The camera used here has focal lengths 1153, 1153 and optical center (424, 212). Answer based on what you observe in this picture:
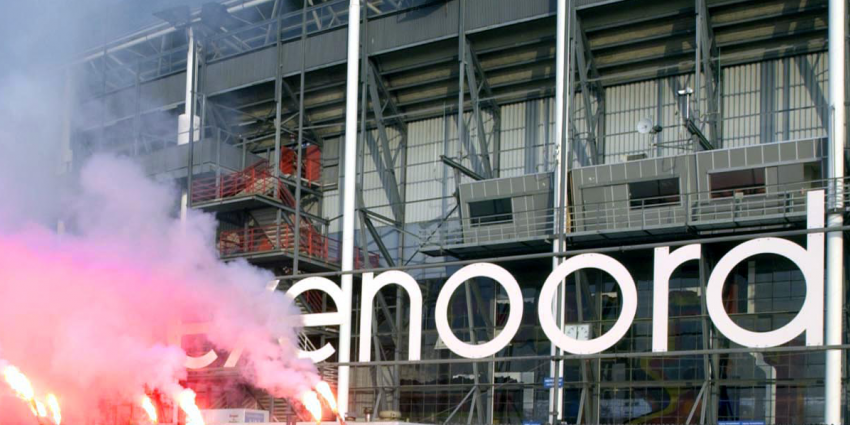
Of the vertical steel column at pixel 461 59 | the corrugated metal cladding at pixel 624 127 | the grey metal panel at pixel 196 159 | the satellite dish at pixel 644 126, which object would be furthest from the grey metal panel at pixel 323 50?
the satellite dish at pixel 644 126

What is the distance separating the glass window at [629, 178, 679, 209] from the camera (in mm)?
39625

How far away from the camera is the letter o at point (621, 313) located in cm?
3491

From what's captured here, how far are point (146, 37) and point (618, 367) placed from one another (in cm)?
2808

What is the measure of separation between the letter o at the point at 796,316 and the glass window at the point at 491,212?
10.8m

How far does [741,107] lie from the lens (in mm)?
42375

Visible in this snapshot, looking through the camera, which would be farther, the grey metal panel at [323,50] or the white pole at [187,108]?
the white pole at [187,108]

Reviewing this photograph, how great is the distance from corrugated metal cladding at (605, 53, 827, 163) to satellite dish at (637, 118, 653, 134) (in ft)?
1.92

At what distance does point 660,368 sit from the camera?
4041cm

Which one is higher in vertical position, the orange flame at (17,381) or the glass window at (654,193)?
the glass window at (654,193)

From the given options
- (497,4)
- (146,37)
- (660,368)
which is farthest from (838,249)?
(146,37)

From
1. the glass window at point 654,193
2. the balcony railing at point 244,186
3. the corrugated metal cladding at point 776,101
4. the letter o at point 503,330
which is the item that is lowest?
the letter o at point 503,330

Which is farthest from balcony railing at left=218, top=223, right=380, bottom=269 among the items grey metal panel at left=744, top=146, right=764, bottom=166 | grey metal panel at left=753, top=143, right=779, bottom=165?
grey metal panel at left=753, top=143, right=779, bottom=165

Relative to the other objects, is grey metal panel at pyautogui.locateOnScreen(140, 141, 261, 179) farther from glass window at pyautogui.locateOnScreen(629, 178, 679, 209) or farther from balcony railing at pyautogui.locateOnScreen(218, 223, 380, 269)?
glass window at pyautogui.locateOnScreen(629, 178, 679, 209)

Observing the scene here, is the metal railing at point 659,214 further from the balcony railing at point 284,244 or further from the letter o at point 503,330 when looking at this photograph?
→ the balcony railing at point 284,244
